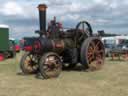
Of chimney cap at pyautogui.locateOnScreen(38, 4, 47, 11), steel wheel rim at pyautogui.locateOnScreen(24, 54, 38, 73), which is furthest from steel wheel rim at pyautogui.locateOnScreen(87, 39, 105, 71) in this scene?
chimney cap at pyautogui.locateOnScreen(38, 4, 47, 11)

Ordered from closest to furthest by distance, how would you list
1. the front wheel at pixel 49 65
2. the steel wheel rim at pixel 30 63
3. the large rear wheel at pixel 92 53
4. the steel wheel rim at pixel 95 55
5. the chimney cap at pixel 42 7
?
the front wheel at pixel 49 65 → the chimney cap at pixel 42 7 → the steel wheel rim at pixel 30 63 → the large rear wheel at pixel 92 53 → the steel wheel rim at pixel 95 55

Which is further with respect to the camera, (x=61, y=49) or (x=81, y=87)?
(x=61, y=49)

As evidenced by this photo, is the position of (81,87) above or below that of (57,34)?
below

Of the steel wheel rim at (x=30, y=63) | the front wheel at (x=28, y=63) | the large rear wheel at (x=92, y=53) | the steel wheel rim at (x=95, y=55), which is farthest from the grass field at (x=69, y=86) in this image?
the steel wheel rim at (x=95, y=55)

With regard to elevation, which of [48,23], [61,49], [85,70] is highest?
[48,23]

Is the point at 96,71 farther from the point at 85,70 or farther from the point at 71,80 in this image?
the point at 71,80

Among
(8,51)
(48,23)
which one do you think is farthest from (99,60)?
(8,51)

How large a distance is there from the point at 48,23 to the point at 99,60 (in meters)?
2.90

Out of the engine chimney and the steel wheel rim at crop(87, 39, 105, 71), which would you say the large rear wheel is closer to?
the steel wheel rim at crop(87, 39, 105, 71)

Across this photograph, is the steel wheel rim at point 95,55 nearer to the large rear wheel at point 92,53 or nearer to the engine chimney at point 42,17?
the large rear wheel at point 92,53

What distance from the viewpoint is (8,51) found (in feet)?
88.0

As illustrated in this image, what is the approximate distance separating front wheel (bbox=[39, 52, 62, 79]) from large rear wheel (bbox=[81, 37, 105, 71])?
1711 millimetres

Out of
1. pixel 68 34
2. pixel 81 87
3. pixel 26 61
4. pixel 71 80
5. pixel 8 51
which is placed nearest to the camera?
pixel 81 87

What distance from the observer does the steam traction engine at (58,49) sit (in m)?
13.1
